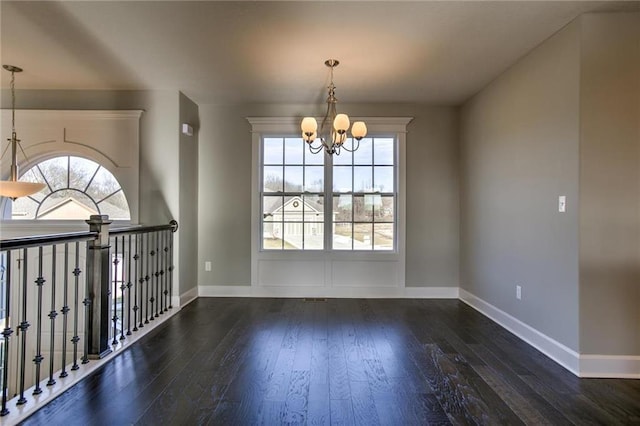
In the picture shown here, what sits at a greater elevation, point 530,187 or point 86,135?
point 86,135

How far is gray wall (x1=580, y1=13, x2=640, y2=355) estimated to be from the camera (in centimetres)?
239

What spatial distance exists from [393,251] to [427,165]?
1.24m

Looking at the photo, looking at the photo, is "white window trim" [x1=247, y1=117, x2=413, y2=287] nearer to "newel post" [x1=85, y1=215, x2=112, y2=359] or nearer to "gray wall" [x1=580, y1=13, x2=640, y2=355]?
"newel post" [x1=85, y1=215, x2=112, y2=359]

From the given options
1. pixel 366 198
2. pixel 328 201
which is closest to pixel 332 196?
pixel 328 201

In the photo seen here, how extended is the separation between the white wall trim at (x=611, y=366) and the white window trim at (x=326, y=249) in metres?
2.30

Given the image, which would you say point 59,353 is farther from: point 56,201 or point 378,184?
point 378,184

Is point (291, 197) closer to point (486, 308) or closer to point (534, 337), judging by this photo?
point (486, 308)

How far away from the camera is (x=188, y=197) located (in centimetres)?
427

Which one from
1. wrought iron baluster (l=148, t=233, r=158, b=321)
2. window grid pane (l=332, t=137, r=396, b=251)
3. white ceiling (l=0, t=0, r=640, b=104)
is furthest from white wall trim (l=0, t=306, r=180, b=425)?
window grid pane (l=332, t=137, r=396, b=251)

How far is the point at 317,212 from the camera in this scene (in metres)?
4.63

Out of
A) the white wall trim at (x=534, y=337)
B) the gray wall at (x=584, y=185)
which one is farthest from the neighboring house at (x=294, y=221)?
the gray wall at (x=584, y=185)

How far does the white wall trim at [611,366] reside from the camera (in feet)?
7.82

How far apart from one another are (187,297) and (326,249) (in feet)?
6.09

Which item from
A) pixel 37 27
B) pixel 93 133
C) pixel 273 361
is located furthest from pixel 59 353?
pixel 37 27
